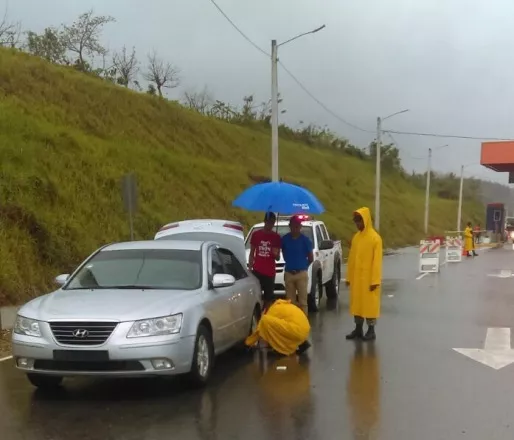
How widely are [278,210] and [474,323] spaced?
417cm

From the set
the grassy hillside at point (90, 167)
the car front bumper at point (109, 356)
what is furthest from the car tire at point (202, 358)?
the grassy hillside at point (90, 167)

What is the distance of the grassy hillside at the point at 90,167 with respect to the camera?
16234 millimetres

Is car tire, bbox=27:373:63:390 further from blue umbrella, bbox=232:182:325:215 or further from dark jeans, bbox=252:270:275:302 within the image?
blue umbrella, bbox=232:182:325:215

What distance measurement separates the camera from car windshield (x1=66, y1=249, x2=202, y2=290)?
7.95 m

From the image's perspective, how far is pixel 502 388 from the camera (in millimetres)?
7676

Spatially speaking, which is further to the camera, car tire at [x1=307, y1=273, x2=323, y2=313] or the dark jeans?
car tire at [x1=307, y1=273, x2=323, y2=313]

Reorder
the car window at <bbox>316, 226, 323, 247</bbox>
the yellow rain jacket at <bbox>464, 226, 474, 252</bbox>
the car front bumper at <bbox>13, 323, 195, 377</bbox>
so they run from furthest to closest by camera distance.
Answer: the yellow rain jacket at <bbox>464, 226, 474, 252</bbox>
the car window at <bbox>316, 226, 323, 247</bbox>
the car front bumper at <bbox>13, 323, 195, 377</bbox>

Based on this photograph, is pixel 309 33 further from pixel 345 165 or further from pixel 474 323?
pixel 345 165

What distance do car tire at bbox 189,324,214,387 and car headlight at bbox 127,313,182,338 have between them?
0.38 metres

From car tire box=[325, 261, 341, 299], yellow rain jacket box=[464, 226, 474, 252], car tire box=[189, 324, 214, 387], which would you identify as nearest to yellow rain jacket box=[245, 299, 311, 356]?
car tire box=[189, 324, 214, 387]

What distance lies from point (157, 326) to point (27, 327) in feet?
4.24

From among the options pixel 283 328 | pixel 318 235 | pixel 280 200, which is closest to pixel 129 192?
pixel 318 235

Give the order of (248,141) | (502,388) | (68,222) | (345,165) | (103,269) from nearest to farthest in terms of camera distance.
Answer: (502,388), (103,269), (68,222), (248,141), (345,165)

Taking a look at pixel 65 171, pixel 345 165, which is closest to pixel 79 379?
pixel 65 171
